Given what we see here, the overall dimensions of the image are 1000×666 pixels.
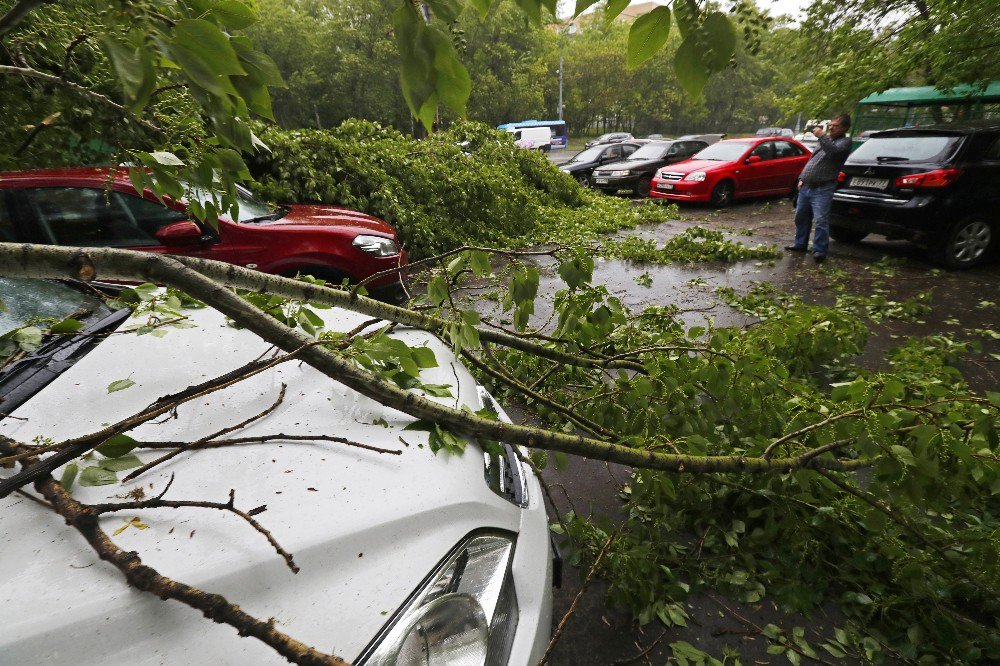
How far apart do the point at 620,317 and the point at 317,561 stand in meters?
1.52

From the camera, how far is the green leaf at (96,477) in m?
1.28

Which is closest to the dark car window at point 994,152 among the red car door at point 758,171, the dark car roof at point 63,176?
the red car door at point 758,171

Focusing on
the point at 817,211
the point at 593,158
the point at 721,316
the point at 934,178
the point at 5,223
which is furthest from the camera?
the point at 593,158

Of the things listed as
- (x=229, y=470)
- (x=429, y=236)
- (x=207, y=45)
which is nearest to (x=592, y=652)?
(x=229, y=470)

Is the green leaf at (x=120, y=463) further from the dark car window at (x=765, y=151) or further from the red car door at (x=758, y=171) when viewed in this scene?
the dark car window at (x=765, y=151)

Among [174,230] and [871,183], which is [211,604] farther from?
[871,183]

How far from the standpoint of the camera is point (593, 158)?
1545 centimetres

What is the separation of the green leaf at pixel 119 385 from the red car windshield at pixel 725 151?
13.1 meters

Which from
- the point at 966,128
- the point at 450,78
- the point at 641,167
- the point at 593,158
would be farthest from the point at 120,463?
the point at 593,158

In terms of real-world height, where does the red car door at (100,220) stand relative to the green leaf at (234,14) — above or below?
below

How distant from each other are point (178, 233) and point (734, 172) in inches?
460

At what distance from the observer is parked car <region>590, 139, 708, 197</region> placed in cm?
1391

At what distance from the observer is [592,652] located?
6.49 feet

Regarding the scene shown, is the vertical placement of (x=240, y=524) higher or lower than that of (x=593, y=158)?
higher
